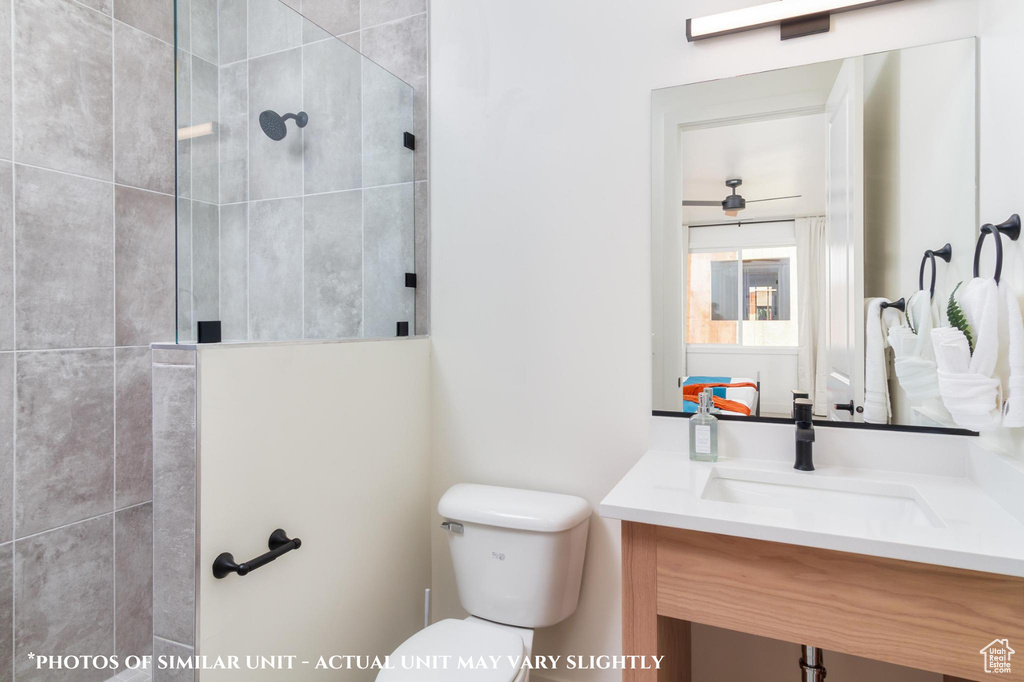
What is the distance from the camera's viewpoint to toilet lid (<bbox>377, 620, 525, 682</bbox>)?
117 cm

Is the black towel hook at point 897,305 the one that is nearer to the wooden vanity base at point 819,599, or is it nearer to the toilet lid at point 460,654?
the wooden vanity base at point 819,599

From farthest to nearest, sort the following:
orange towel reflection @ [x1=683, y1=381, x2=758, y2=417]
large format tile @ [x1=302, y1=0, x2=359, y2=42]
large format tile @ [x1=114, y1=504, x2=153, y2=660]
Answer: large format tile @ [x1=302, y1=0, x2=359, y2=42]
large format tile @ [x1=114, y1=504, x2=153, y2=660]
orange towel reflection @ [x1=683, y1=381, x2=758, y2=417]

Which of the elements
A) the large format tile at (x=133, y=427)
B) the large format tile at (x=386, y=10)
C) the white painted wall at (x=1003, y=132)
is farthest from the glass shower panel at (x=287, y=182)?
the white painted wall at (x=1003, y=132)

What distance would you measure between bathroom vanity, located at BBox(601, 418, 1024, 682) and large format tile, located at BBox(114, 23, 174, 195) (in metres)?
1.90

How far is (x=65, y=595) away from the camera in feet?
5.32

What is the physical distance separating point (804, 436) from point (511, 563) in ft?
2.70

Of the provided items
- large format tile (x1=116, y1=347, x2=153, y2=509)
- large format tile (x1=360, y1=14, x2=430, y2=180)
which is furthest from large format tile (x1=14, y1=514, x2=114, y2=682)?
large format tile (x1=360, y1=14, x2=430, y2=180)

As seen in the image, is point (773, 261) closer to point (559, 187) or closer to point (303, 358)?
point (559, 187)

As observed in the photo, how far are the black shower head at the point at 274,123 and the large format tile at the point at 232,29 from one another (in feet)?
0.43

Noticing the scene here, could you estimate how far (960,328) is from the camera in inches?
42.9

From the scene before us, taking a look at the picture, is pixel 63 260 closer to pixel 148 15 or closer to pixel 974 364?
pixel 148 15

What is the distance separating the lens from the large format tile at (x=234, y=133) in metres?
1.21

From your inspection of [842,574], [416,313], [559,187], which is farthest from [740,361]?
[416,313]

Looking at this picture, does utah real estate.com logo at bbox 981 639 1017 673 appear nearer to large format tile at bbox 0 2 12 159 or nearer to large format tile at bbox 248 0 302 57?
large format tile at bbox 248 0 302 57
